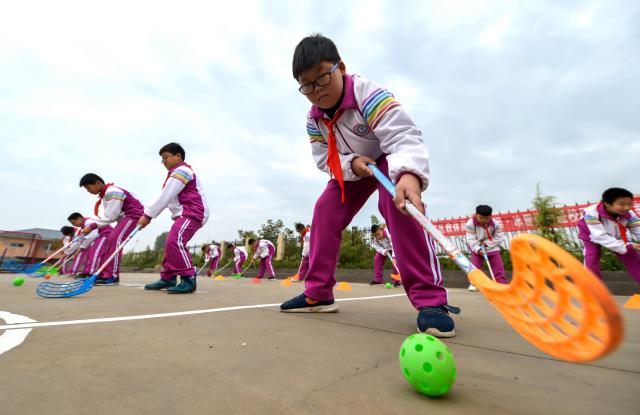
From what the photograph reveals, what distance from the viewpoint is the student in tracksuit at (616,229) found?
3.95m

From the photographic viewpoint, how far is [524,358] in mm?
1221

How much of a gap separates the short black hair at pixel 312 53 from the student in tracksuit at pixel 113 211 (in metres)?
4.62

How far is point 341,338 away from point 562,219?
10.3 meters

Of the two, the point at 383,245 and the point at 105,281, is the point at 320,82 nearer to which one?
Answer: the point at 105,281

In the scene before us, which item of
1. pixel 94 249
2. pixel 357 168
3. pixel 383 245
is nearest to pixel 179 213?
pixel 357 168

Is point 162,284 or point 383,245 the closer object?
point 162,284

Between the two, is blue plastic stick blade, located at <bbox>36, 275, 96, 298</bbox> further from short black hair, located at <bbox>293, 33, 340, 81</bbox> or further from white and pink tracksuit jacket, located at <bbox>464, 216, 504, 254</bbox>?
white and pink tracksuit jacket, located at <bbox>464, 216, 504, 254</bbox>

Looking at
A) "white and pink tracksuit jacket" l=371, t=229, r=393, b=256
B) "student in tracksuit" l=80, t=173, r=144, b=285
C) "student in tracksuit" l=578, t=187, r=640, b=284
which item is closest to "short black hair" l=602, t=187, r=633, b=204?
"student in tracksuit" l=578, t=187, r=640, b=284

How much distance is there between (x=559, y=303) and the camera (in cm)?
70

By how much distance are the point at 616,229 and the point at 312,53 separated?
484 cm

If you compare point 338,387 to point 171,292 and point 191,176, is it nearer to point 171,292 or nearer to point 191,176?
point 171,292

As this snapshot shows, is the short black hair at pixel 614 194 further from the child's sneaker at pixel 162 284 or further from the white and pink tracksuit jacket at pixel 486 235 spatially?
the child's sneaker at pixel 162 284

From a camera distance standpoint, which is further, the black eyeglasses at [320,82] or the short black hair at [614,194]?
the short black hair at [614,194]

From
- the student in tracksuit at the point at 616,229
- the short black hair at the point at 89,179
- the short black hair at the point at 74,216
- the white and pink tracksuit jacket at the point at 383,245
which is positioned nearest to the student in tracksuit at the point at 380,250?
the white and pink tracksuit jacket at the point at 383,245
